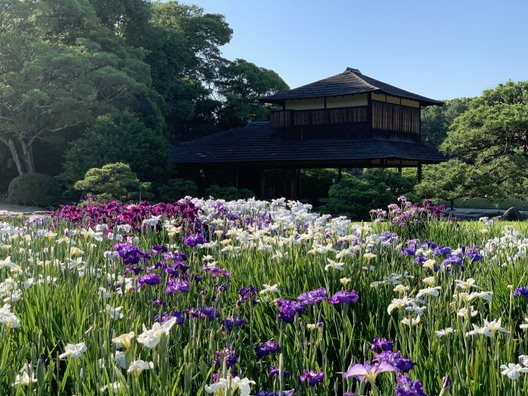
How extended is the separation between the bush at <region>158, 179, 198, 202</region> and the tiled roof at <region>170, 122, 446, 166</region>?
7.45ft

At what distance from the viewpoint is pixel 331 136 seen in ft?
84.1

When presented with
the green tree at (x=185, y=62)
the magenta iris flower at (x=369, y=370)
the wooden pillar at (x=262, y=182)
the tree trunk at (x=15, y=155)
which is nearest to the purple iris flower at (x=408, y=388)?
the magenta iris flower at (x=369, y=370)

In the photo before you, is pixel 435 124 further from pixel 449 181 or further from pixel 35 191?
pixel 449 181

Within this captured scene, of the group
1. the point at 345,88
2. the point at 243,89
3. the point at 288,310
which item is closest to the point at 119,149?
the point at 345,88

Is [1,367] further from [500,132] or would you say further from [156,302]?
[500,132]

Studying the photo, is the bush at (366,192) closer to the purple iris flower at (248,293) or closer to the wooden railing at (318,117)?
the wooden railing at (318,117)

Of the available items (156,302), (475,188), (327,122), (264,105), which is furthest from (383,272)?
(264,105)

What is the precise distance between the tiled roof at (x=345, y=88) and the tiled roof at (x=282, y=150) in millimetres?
1929

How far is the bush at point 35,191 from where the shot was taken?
2583 cm

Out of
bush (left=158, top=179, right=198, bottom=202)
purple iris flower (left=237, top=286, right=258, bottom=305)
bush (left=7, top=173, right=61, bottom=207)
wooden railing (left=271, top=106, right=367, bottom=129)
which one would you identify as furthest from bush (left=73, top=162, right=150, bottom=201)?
purple iris flower (left=237, top=286, right=258, bottom=305)

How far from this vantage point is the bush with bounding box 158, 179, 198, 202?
2370cm

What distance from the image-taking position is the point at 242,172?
29.8 m

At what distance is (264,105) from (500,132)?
79.9 feet

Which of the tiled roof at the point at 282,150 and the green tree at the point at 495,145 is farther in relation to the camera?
the tiled roof at the point at 282,150
